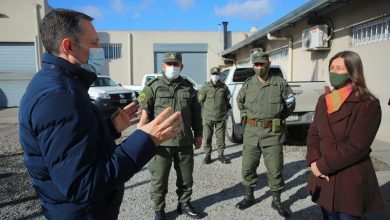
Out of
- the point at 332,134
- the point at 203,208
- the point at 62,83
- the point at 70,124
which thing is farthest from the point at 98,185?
the point at 203,208

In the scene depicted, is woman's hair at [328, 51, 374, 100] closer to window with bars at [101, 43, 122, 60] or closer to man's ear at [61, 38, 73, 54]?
man's ear at [61, 38, 73, 54]

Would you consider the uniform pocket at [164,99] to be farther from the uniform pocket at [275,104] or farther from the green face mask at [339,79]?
the green face mask at [339,79]

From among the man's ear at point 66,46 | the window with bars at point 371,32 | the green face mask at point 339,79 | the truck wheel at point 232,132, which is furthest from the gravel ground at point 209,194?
the window with bars at point 371,32

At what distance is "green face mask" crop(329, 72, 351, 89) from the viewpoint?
2.56 m

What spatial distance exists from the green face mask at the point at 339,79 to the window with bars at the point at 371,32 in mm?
5707

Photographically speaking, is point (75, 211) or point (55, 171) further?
point (75, 211)

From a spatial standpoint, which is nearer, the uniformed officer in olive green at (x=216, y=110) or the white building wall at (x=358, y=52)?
the uniformed officer in olive green at (x=216, y=110)

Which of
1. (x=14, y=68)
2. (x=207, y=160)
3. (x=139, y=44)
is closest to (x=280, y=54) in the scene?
(x=207, y=160)

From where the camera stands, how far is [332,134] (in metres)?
2.57

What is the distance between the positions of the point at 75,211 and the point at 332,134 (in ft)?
6.18

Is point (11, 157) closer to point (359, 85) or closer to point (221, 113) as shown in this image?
point (221, 113)

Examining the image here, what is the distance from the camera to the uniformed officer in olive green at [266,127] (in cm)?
423

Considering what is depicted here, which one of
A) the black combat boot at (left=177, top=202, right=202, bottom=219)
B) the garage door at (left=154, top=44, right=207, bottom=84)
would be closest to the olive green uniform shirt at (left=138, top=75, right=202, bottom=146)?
the black combat boot at (left=177, top=202, right=202, bottom=219)

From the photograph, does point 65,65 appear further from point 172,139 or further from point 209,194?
point 209,194
